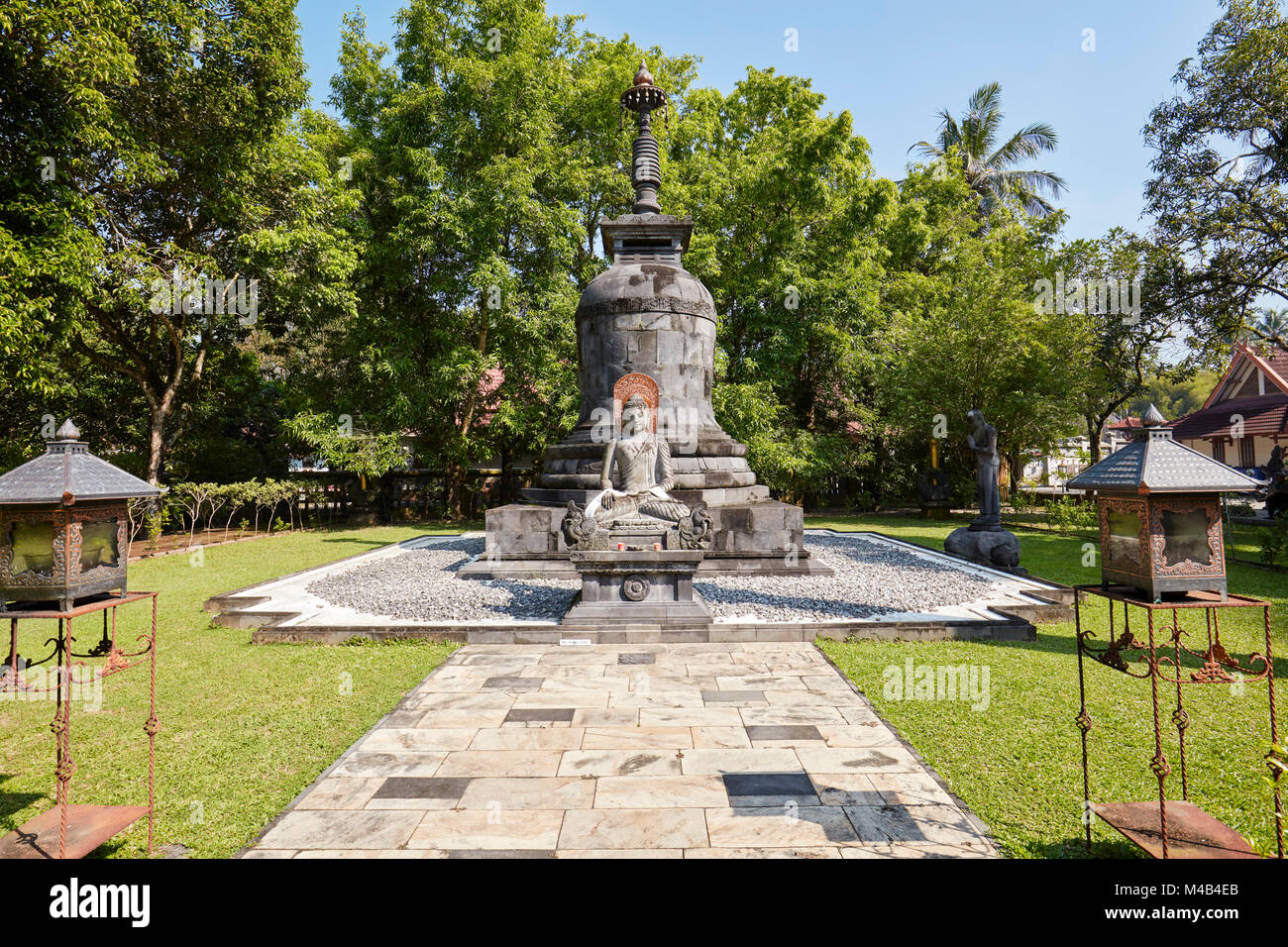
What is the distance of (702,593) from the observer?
937 centimetres

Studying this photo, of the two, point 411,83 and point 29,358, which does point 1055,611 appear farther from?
point 411,83

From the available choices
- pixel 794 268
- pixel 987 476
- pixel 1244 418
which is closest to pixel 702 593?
pixel 987 476

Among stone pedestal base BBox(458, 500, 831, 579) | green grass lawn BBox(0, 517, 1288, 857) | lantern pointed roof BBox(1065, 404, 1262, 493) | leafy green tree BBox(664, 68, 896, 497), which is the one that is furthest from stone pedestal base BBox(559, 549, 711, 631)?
leafy green tree BBox(664, 68, 896, 497)

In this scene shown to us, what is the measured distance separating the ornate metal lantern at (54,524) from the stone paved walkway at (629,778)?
1769 millimetres

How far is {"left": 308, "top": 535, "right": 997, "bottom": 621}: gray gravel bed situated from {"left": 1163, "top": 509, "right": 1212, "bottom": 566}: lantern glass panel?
15.5ft

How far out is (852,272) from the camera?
21.8 meters

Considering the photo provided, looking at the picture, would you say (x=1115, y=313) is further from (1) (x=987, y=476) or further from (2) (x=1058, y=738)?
(2) (x=1058, y=738)

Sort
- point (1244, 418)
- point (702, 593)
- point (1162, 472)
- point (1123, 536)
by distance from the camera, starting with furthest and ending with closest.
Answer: point (1244, 418) < point (702, 593) < point (1123, 536) < point (1162, 472)

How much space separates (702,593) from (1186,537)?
6.46 meters

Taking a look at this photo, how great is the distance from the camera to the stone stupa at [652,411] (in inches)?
437

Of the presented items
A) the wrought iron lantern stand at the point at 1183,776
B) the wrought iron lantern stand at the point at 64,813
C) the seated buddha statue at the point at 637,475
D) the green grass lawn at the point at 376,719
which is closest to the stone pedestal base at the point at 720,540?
the seated buddha statue at the point at 637,475

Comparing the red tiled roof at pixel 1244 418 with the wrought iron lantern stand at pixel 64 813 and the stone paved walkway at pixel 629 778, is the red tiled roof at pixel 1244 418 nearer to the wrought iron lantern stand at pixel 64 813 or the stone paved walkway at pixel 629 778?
the stone paved walkway at pixel 629 778

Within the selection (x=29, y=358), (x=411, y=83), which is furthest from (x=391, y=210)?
(x=29, y=358)

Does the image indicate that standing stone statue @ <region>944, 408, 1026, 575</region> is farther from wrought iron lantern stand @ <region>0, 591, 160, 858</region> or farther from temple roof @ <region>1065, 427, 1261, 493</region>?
wrought iron lantern stand @ <region>0, 591, 160, 858</region>
